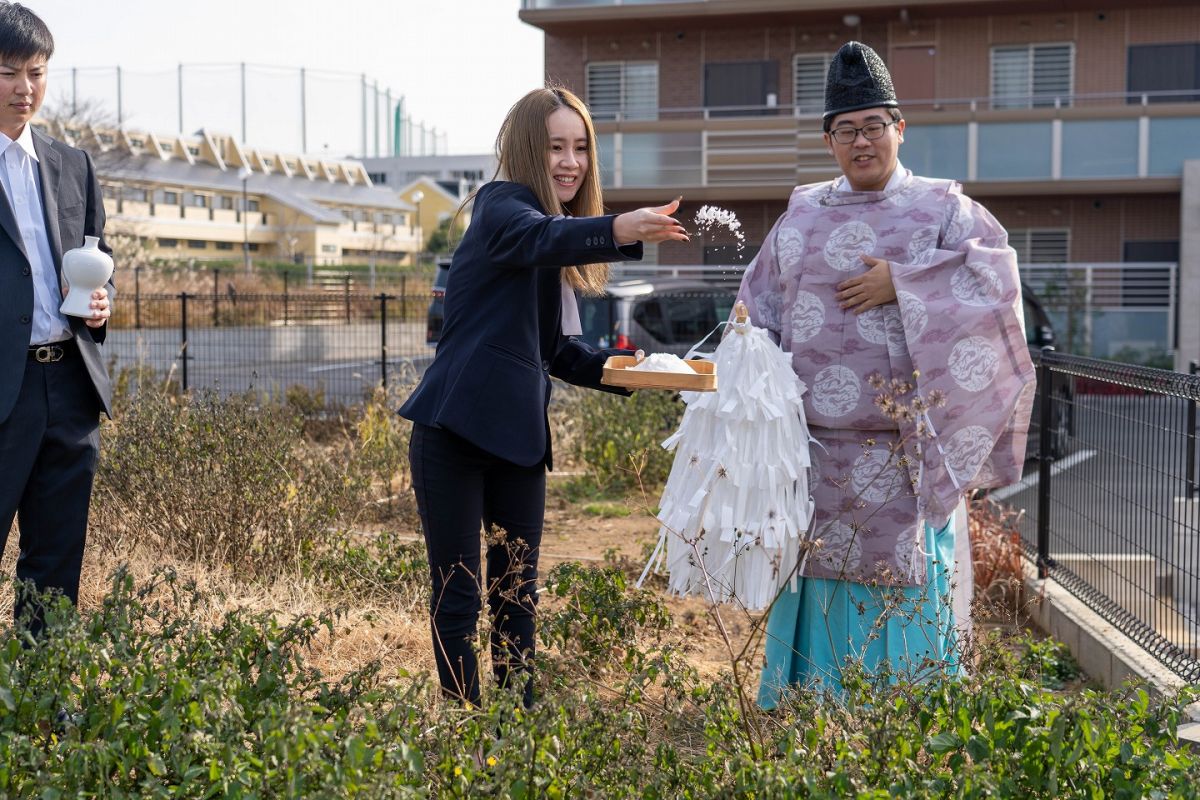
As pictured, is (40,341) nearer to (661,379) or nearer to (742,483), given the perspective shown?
(661,379)

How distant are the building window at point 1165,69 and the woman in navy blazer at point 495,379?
2330 centimetres

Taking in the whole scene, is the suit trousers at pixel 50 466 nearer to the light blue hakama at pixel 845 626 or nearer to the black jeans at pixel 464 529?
the black jeans at pixel 464 529

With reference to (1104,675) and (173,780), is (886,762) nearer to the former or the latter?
(173,780)

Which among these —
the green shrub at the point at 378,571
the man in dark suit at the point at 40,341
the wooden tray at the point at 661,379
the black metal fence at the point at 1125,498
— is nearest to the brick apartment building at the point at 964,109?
the black metal fence at the point at 1125,498

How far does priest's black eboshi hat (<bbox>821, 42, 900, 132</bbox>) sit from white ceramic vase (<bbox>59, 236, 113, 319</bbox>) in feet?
6.33

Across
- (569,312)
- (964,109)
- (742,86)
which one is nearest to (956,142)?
(964,109)

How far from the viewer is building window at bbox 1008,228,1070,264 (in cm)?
2411

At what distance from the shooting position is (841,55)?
3441 millimetres

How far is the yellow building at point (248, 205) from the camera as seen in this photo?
52.1 m

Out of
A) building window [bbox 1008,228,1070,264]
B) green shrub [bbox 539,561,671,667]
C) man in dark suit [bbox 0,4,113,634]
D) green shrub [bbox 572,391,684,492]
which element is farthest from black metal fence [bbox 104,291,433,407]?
building window [bbox 1008,228,1070,264]

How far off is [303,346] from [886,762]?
1557cm

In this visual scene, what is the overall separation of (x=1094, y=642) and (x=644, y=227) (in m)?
2.96

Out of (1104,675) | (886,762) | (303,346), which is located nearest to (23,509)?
(886,762)

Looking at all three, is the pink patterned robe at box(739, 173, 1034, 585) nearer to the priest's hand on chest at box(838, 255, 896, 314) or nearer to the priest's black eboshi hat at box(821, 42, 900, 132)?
the priest's hand on chest at box(838, 255, 896, 314)
